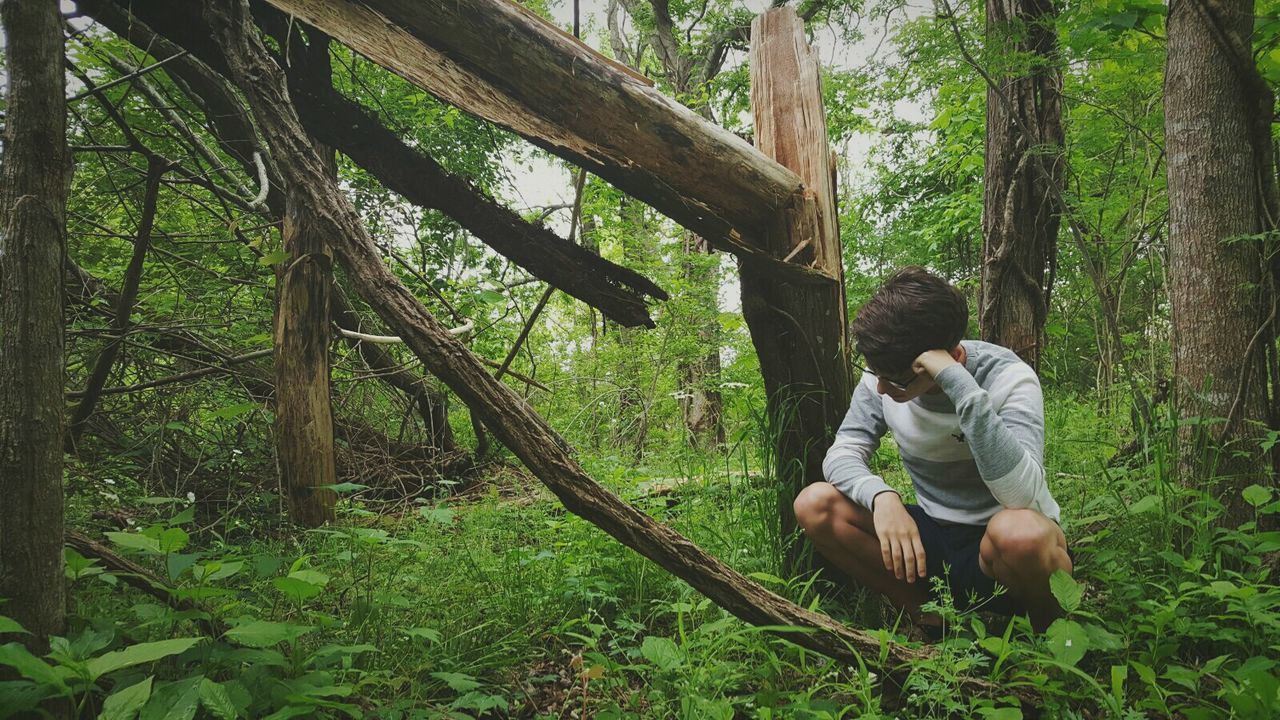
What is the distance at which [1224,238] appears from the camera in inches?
89.7

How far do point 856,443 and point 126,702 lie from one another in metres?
2.22

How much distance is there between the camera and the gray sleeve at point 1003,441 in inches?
75.7

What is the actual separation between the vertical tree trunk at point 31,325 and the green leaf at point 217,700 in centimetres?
49

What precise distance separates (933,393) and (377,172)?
255 cm

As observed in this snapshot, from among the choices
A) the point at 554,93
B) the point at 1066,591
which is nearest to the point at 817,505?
the point at 1066,591

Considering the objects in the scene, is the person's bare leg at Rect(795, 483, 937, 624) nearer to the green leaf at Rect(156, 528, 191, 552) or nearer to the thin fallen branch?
the green leaf at Rect(156, 528, 191, 552)

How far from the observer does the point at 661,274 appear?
6.59 m

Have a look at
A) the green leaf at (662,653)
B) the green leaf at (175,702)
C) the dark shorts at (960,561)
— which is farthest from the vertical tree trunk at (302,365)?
the dark shorts at (960,561)

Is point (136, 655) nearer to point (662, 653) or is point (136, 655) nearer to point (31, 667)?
point (31, 667)

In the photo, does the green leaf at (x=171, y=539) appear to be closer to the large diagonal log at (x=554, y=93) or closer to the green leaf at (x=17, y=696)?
the green leaf at (x=17, y=696)

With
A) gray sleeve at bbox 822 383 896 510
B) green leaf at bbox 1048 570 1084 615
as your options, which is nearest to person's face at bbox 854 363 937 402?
gray sleeve at bbox 822 383 896 510

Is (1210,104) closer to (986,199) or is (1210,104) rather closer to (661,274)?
(986,199)

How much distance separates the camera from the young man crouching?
6.37 ft

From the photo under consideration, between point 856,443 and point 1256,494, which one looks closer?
point 1256,494
